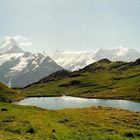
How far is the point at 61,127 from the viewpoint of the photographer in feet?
172

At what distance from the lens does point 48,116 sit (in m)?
62.8

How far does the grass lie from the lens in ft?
153

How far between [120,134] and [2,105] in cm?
2720

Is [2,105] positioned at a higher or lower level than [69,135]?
higher

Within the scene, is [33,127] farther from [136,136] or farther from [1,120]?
[136,136]

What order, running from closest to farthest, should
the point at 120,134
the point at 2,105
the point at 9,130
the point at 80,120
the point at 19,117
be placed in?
1. the point at 9,130
2. the point at 120,134
3. the point at 19,117
4. the point at 80,120
5. the point at 2,105

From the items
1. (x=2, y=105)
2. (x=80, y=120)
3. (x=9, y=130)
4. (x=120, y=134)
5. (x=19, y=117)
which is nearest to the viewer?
(x=9, y=130)

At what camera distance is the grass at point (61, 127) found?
46631 mm

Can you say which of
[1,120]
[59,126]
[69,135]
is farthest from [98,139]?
[1,120]

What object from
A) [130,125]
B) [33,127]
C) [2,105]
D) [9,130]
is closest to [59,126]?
[33,127]

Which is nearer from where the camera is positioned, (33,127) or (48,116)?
(33,127)

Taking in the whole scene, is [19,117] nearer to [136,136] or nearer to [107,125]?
[107,125]

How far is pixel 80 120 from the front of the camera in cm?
6103

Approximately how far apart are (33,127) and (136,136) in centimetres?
1556
